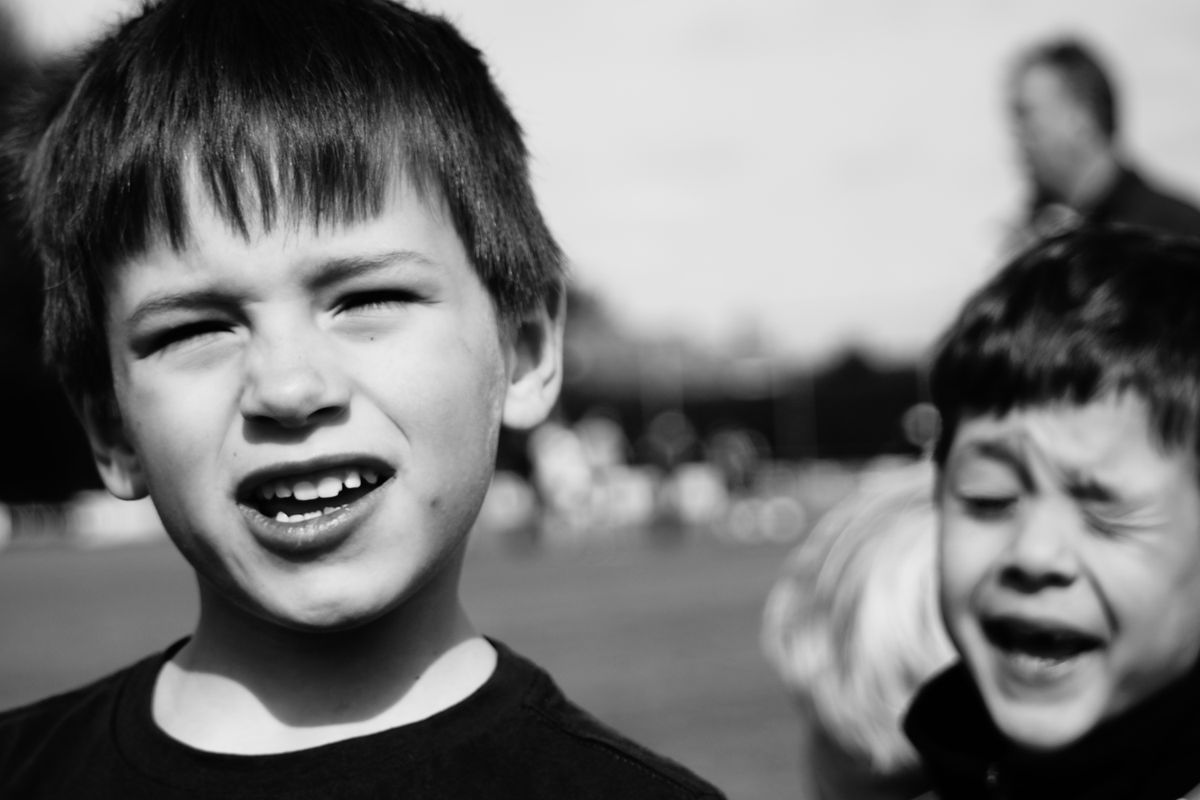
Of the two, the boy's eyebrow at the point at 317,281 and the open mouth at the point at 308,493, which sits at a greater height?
the boy's eyebrow at the point at 317,281

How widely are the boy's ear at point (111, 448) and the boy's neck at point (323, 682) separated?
235 mm

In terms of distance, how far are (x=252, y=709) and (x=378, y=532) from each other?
1.06ft

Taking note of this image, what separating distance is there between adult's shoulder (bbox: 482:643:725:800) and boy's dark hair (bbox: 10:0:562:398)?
0.52m

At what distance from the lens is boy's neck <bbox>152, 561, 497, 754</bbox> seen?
1.76 m

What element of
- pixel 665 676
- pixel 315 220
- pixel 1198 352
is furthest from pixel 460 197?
pixel 665 676

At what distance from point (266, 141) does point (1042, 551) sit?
117cm

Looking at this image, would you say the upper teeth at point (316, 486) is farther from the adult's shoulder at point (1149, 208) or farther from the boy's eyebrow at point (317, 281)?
the adult's shoulder at point (1149, 208)

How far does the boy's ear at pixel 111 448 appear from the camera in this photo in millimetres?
1899

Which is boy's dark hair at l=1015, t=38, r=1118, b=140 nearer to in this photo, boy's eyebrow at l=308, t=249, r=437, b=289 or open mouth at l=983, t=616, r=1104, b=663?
open mouth at l=983, t=616, r=1104, b=663

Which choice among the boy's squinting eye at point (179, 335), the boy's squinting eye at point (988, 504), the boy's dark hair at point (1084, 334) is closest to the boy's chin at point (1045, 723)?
the boy's squinting eye at point (988, 504)

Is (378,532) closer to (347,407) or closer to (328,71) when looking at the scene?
(347,407)

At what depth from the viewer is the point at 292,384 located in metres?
1.57

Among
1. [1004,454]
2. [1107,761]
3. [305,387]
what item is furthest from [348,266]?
[1107,761]

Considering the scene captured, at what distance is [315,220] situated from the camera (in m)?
1.64
